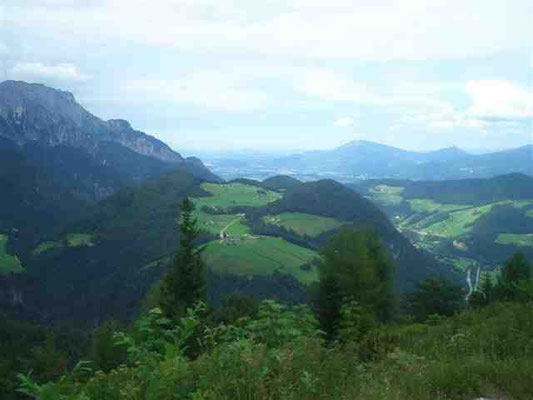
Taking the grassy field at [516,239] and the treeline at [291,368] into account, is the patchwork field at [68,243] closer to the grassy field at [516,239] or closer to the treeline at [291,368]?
the grassy field at [516,239]

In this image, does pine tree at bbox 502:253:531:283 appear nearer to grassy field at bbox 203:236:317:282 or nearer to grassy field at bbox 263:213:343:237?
grassy field at bbox 203:236:317:282

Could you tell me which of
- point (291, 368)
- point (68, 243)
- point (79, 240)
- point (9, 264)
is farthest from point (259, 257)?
point (291, 368)

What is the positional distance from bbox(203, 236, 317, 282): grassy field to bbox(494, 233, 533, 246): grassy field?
102599 millimetres

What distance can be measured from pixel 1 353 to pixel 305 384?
8129cm

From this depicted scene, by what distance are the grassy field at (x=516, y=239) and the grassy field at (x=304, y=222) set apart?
72.6 metres

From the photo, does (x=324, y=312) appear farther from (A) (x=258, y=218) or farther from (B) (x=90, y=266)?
(B) (x=90, y=266)

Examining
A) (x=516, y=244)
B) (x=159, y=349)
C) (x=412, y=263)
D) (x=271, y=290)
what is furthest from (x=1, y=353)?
(x=516, y=244)

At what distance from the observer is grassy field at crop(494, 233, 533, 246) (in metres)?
178

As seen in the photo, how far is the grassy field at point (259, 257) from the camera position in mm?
102875

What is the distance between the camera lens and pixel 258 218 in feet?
494

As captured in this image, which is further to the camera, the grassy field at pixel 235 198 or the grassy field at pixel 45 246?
the grassy field at pixel 45 246

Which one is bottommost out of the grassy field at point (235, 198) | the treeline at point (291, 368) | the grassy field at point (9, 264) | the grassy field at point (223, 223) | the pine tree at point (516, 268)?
the grassy field at point (9, 264)

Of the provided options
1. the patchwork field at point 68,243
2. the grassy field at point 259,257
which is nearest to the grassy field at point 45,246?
the patchwork field at point 68,243

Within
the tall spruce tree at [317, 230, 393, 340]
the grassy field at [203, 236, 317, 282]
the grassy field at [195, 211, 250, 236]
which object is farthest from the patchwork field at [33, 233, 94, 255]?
the tall spruce tree at [317, 230, 393, 340]
